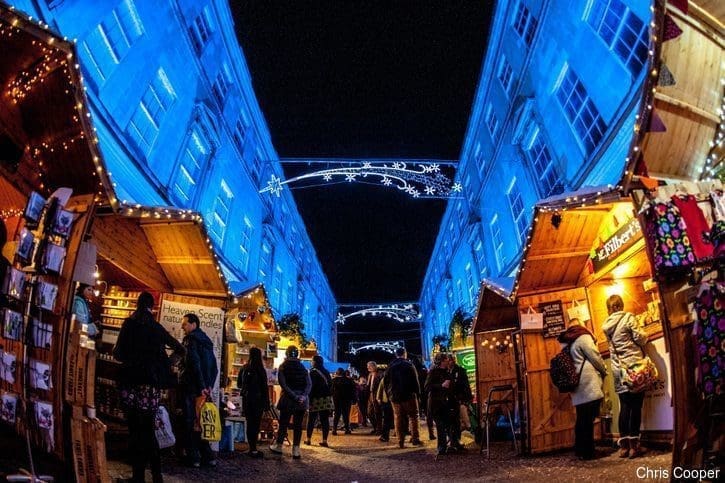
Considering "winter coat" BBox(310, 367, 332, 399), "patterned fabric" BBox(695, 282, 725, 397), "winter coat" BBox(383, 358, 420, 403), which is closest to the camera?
"patterned fabric" BBox(695, 282, 725, 397)

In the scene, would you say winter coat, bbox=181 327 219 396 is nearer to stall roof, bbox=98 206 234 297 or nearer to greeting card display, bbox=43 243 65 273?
stall roof, bbox=98 206 234 297

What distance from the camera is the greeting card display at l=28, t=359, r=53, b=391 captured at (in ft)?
14.9

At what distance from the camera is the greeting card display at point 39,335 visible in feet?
15.2

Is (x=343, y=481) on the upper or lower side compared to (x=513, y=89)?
lower

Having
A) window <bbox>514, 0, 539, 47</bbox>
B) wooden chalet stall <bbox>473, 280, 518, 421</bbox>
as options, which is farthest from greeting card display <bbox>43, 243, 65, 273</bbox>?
window <bbox>514, 0, 539, 47</bbox>

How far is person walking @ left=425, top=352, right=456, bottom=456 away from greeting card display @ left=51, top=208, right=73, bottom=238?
696 centimetres

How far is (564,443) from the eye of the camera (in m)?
7.96

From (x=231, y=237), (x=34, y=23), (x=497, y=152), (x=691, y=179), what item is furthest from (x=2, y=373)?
(x=497, y=152)

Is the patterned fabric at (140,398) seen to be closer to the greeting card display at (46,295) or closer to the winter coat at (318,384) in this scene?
the greeting card display at (46,295)

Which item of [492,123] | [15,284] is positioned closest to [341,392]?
[15,284]

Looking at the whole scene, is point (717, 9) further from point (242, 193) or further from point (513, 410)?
point (242, 193)

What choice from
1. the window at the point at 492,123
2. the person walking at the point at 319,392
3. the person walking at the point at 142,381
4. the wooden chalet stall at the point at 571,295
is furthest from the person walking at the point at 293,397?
the window at the point at 492,123

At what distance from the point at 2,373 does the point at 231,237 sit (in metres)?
15.3

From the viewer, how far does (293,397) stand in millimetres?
8820
